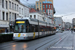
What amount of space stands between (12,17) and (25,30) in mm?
22461

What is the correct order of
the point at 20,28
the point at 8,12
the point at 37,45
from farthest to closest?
the point at 8,12 → the point at 20,28 → the point at 37,45

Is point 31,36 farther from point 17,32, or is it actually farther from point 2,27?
point 2,27

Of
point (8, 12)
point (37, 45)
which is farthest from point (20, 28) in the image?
point (8, 12)

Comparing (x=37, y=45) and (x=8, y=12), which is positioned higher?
(x=8, y=12)

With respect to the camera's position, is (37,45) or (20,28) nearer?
(37,45)

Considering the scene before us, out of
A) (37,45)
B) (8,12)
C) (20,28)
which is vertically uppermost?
(8,12)

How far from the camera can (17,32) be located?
766 inches

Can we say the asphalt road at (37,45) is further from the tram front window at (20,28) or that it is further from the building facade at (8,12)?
the building facade at (8,12)

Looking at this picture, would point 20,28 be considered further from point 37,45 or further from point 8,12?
point 8,12

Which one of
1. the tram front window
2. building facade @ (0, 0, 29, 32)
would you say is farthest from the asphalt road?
building facade @ (0, 0, 29, 32)

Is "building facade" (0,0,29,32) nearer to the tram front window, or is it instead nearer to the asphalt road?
the tram front window

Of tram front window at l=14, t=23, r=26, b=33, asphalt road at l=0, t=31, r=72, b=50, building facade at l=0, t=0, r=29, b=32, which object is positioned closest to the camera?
asphalt road at l=0, t=31, r=72, b=50

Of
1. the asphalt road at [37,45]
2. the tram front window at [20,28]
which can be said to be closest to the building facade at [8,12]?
the tram front window at [20,28]

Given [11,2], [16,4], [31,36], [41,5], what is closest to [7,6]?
[11,2]
